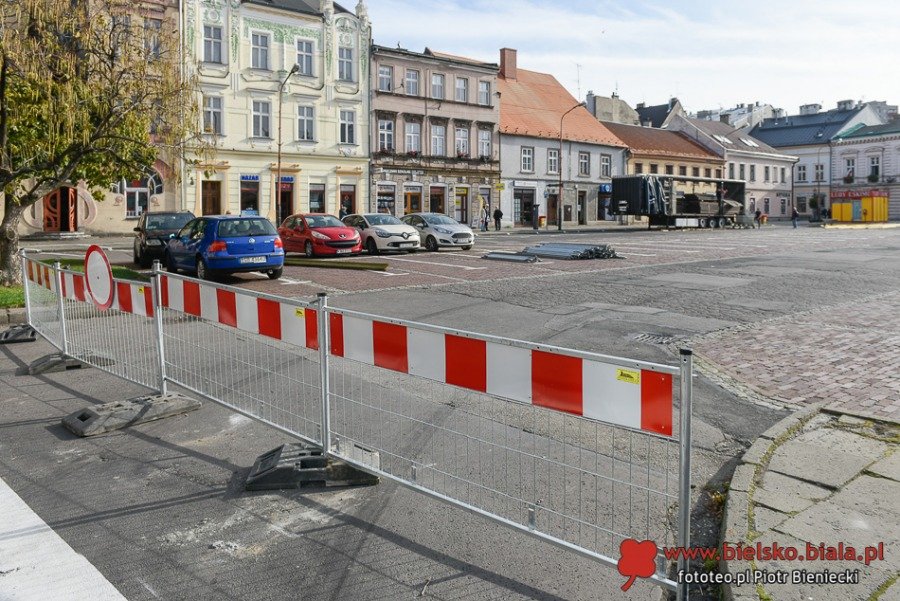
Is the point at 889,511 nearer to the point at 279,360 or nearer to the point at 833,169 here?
the point at 279,360

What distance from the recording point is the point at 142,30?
15953 mm

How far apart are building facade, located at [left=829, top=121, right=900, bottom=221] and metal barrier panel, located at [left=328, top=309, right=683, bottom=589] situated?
8821 centimetres

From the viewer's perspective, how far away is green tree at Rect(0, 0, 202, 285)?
14141 millimetres

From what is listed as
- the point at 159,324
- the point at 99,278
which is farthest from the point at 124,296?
the point at 159,324

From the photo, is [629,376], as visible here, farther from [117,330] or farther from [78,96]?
[78,96]

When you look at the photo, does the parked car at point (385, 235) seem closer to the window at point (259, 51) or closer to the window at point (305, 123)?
the window at point (305, 123)

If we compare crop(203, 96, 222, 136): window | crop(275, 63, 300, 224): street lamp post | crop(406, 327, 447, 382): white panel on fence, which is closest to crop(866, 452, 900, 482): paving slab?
crop(406, 327, 447, 382): white panel on fence

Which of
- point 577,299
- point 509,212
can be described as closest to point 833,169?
point 509,212

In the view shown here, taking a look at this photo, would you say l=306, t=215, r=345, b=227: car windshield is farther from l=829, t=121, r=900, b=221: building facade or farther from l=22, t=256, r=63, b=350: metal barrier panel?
l=829, t=121, r=900, b=221: building facade

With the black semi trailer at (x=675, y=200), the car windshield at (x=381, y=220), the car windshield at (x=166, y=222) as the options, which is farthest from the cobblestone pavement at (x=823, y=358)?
the black semi trailer at (x=675, y=200)

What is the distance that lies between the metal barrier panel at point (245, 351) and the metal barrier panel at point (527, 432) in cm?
30

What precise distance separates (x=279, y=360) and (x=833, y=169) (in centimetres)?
9773

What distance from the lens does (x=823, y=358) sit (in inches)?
336

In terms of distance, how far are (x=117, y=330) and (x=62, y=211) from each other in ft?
112
